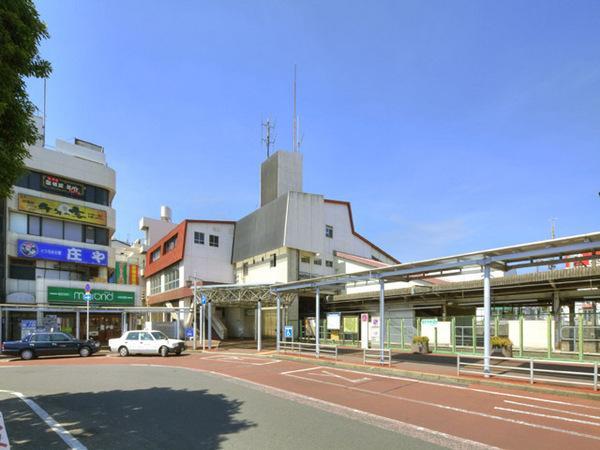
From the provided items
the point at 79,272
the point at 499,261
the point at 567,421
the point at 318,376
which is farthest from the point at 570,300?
the point at 79,272

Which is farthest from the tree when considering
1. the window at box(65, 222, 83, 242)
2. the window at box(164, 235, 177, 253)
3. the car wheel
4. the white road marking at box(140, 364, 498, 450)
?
the window at box(164, 235, 177, 253)

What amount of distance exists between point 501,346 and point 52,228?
3107 centimetres

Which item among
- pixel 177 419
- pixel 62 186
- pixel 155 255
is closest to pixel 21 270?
pixel 62 186

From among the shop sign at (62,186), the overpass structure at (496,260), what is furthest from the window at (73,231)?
the overpass structure at (496,260)

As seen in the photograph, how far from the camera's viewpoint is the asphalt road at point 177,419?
7.27 metres

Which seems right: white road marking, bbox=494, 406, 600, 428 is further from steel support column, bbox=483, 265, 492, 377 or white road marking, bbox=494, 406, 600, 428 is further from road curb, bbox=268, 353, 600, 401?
steel support column, bbox=483, 265, 492, 377

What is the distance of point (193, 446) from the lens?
7.00 metres

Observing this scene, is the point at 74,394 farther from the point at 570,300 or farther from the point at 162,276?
the point at 162,276

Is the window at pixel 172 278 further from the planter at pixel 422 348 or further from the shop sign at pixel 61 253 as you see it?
the planter at pixel 422 348

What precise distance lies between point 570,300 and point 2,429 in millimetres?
A: 27262

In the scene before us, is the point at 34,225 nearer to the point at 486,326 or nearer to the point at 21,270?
the point at 21,270

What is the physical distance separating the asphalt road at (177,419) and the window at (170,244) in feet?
101

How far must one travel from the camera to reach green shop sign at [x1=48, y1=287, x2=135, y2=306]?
31.1 m

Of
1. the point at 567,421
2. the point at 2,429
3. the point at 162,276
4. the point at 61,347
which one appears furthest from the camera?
the point at 162,276
